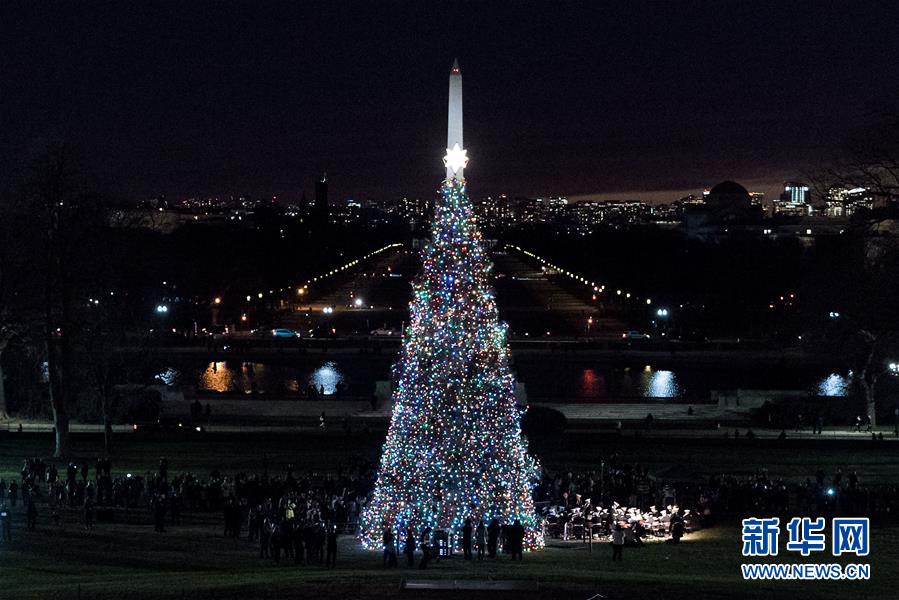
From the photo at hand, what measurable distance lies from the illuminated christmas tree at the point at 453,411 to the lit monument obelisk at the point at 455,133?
946mm

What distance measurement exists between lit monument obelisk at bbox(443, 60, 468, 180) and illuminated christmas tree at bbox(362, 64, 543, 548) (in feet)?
3.10

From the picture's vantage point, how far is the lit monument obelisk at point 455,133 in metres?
30.2

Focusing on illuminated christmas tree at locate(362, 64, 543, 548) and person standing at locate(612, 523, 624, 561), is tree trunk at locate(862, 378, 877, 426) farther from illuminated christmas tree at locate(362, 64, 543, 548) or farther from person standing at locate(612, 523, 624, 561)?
person standing at locate(612, 523, 624, 561)

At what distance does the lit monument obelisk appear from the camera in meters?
30.2

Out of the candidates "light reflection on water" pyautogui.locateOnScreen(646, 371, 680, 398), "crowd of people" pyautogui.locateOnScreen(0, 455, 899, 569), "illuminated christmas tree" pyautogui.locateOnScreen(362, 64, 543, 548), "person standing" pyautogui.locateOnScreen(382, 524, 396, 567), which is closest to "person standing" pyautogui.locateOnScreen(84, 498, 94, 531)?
"crowd of people" pyautogui.locateOnScreen(0, 455, 899, 569)

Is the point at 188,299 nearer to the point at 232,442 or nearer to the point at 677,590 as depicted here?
the point at 232,442

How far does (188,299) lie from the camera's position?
354 ft

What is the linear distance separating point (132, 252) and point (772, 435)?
75.0 ft

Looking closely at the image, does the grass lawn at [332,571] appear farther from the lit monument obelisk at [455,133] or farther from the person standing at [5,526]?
the lit monument obelisk at [455,133]

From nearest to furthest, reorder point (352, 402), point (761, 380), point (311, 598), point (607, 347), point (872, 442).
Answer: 1. point (311, 598)
2. point (872, 442)
3. point (352, 402)
4. point (761, 380)
5. point (607, 347)

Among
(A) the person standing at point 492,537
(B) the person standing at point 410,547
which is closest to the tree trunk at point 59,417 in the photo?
(B) the person standing at point 410,547

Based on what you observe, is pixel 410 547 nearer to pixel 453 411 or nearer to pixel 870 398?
pixel 453 411

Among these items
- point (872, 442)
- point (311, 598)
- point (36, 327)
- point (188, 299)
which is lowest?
point (311, 598)

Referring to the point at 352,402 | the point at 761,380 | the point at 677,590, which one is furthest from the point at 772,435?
the point at 677,590
